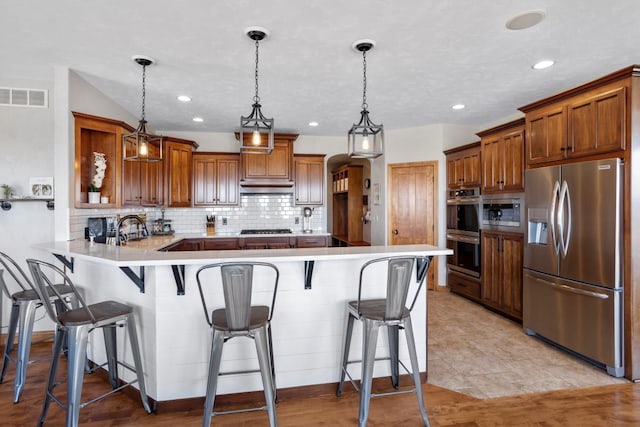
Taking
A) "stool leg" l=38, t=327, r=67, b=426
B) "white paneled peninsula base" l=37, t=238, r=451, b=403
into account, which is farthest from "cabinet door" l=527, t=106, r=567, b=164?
"stool leg" l=38, t=327, r=67, b=426

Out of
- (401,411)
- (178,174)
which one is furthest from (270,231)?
(401,411)

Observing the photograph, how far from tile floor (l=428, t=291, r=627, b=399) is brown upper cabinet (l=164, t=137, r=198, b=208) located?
396 cm

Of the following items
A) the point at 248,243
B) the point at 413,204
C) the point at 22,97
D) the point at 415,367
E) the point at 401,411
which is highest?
the point at 22,97

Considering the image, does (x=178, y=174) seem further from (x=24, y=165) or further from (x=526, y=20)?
(x=526, y=20)

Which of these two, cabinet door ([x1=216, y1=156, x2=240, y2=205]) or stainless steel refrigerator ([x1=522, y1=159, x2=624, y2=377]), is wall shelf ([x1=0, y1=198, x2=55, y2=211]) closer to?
cabinet door ([x1=216, y1=156, x2=240, y2=205])

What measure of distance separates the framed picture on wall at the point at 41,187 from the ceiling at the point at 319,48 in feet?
3.25

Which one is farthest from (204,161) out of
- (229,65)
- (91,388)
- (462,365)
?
(462,365)

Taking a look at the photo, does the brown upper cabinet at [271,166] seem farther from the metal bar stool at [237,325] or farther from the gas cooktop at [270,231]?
the metal bar stool at [237,325]

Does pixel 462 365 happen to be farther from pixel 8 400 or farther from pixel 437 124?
pixel 437 124

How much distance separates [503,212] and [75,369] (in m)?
4.23

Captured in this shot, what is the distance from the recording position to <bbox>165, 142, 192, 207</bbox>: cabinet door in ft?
16.8

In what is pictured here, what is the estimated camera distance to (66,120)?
316 cm

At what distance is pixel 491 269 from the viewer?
169 inches

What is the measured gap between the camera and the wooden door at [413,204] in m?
5.50
